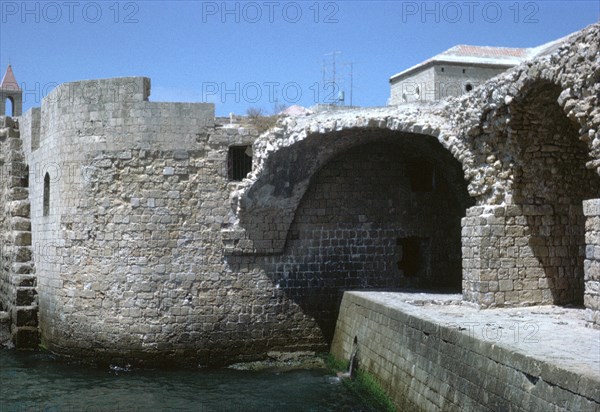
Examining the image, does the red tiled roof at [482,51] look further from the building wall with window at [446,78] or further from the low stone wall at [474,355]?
the low stone wall at [474,355]

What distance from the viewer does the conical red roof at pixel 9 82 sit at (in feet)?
72.0

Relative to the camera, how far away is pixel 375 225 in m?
14.0

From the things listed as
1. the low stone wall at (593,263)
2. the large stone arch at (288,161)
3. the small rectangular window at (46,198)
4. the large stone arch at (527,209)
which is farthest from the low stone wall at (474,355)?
the small rectangular window at (46,198)

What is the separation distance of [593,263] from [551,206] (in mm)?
2562

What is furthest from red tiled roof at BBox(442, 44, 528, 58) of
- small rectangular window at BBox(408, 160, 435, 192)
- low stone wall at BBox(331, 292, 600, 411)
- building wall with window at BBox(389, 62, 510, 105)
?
low stone wall at BBox(331, 292, 600, 411)

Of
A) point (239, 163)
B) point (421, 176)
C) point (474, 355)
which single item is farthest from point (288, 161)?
point (474, 355)

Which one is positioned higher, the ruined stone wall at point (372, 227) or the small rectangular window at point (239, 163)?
the small rectangular window at point (239, 163)

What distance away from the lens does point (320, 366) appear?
12984mm

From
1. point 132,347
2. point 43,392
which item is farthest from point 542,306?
point 43,392

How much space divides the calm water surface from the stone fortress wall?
565 millimetres

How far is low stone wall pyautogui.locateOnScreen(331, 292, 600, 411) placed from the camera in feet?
19.6

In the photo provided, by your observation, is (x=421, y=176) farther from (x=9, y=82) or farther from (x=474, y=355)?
(x=9, y=82)

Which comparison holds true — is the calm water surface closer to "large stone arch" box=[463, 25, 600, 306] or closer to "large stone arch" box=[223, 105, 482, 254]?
"large stone arch" box=[223, 105, 482, 254]

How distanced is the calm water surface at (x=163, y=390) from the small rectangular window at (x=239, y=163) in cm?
359
